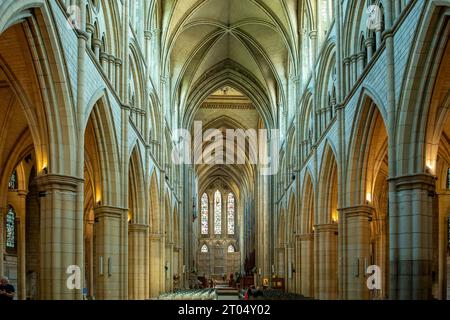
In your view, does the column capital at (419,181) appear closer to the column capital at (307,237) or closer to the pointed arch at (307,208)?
the pointed arch at (307,208)

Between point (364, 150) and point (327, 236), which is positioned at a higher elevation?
point (364, 150)

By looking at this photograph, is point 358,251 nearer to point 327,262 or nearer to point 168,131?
point 327,262

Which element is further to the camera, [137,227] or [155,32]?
[155,32]

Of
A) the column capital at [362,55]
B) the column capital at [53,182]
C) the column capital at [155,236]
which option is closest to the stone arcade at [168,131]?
the column capital at [53,182]

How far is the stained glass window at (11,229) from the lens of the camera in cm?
3484

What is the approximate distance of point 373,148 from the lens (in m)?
23.7

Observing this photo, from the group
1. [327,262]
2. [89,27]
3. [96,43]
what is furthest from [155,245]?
[89,27]

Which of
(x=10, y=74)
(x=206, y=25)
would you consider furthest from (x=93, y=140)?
(x=206, y=25)

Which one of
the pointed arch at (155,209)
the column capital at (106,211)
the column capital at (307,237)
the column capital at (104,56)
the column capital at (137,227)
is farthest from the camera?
the column capital at (307,237)

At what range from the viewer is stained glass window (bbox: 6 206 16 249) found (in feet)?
114

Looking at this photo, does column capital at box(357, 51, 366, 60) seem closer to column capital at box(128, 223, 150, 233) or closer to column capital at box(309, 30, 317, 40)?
column capital at box(309, 30, 317, 40)

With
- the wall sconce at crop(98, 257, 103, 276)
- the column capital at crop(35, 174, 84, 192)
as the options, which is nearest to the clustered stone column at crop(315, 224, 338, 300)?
the wall sconce at crop(98, 257, 103, 276)

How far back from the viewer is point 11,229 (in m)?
35.5

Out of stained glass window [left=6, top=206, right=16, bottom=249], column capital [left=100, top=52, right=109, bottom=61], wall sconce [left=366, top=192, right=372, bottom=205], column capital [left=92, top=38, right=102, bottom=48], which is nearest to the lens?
column capital [left=92, top=38, right=102, bottom=48]
